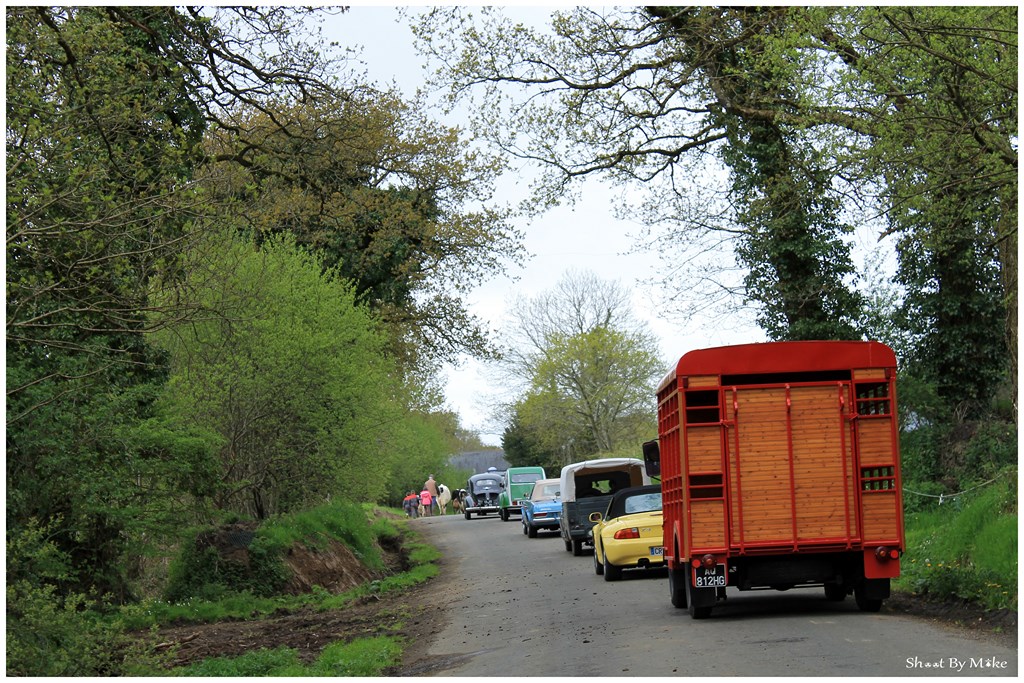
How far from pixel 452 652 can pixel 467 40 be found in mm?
19929

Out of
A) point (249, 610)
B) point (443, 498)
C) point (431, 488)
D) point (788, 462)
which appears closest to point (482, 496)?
point (431, 488)

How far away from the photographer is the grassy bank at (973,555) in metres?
12.9

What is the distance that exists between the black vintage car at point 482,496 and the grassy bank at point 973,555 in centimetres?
4075

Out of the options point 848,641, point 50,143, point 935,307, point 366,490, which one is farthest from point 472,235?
point 848,641

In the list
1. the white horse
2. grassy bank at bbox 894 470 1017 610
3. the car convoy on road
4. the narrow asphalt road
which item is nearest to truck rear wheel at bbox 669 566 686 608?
the narrow asphalt road

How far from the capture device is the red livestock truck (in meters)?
12.9

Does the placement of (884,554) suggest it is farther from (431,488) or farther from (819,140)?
(431,488)

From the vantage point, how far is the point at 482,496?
6066cm

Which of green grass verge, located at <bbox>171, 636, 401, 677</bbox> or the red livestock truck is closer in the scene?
green grass verge, located at <bbox>171, 636, 401, 677</bbox>

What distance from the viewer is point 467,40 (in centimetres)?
2930

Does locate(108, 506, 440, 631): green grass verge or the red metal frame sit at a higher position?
the red metal frame

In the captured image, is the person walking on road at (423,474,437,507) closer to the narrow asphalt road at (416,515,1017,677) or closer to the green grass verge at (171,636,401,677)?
the narrow asphalt road at (416,515,1017,677)

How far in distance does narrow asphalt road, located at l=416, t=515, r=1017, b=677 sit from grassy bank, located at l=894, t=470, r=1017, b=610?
965 mm

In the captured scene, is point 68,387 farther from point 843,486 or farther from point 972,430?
point 972,430
